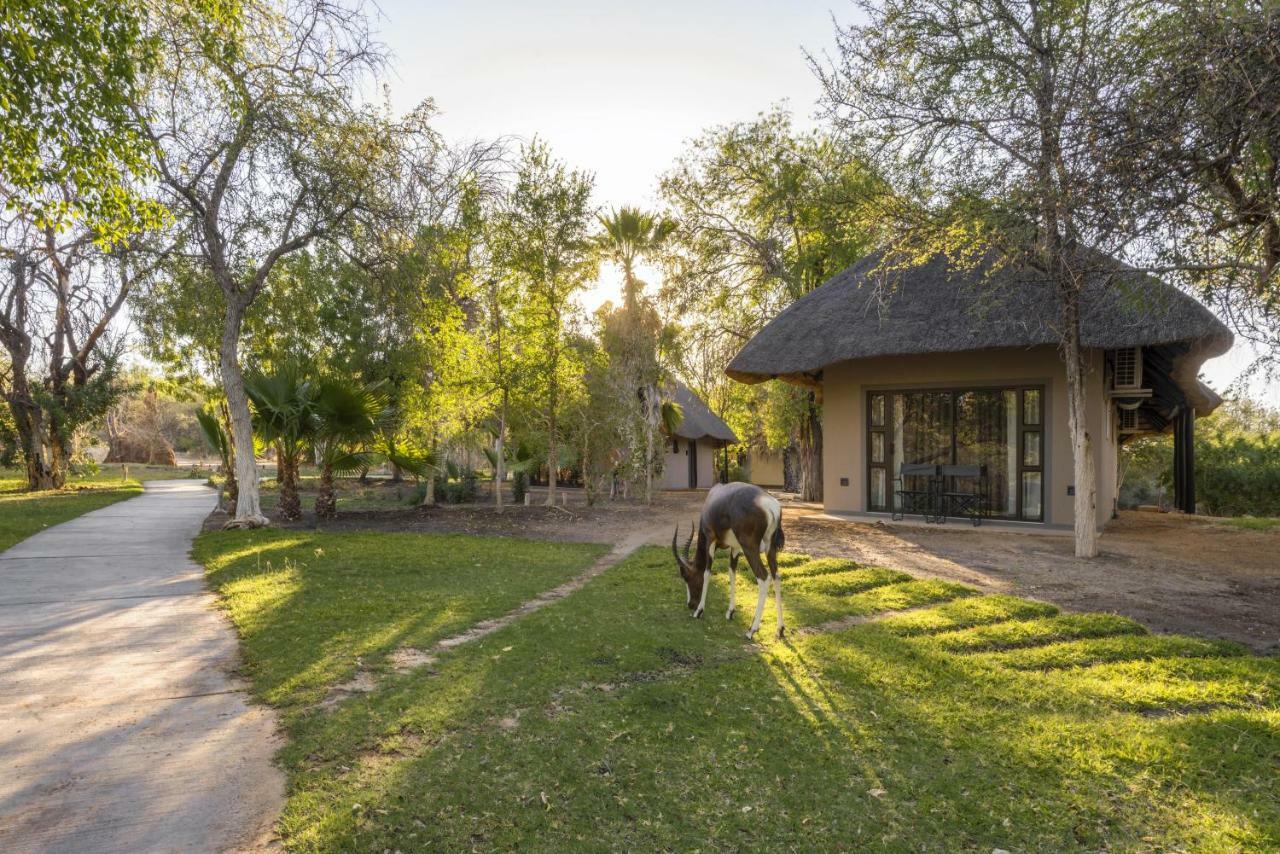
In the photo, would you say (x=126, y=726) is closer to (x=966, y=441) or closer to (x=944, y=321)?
(x=944, y=321)

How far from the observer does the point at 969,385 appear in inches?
555

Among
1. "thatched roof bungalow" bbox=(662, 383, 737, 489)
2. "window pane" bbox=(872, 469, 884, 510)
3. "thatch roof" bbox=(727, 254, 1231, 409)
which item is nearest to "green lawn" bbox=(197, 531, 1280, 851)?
"thatch roof" bbox=(727, 254, 1231, 409)

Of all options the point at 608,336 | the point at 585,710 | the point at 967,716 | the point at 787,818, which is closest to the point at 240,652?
the point at 585,710

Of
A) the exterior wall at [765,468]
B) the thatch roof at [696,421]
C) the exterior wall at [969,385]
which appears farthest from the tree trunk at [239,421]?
the exterior wall at [765,468]

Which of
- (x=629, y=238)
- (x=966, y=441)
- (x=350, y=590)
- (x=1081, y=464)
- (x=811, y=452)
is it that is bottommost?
(x=350, y=590)

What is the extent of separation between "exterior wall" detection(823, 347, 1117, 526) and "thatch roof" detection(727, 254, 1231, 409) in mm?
793

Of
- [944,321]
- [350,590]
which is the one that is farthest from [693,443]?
[350,590]

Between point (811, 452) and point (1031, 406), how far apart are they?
9.42m

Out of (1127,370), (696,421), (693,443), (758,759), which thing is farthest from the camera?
(693,443)

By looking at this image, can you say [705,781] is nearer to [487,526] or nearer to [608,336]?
[487,526]

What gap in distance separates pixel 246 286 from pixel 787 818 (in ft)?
46.1

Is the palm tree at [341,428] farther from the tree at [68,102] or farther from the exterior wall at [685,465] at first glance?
the exterior wall at [685,465]

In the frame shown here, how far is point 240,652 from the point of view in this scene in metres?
5.33

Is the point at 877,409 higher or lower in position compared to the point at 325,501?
higher
